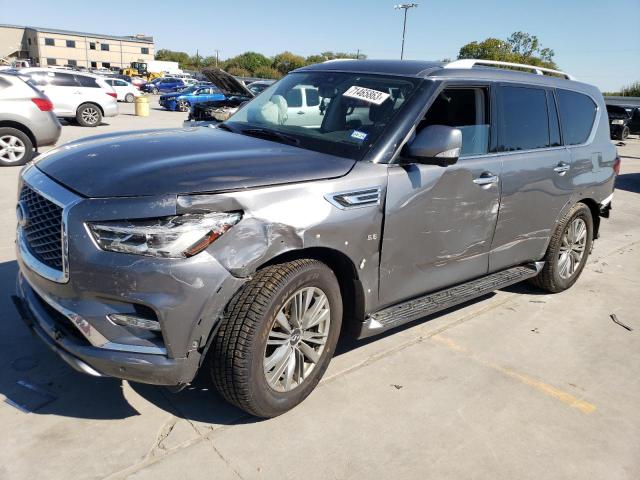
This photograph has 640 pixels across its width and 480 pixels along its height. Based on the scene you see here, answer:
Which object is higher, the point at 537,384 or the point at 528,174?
the point at 528,174

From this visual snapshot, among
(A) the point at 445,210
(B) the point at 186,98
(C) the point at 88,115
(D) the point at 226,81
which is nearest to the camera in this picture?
(A) the point at 445,210

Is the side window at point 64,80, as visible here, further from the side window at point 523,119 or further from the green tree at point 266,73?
the green tree at point 266,73

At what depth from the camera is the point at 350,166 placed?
3.05 metres

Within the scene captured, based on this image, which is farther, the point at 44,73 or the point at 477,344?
the point at 44,73

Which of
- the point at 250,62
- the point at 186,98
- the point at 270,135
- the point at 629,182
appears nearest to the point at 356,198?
the point at 270,135

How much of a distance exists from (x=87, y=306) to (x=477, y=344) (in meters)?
2.80

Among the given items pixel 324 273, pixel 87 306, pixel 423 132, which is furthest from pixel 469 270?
pixel 87 306

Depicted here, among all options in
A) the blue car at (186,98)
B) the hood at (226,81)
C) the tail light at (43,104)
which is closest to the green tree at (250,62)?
the blue car at (186,98)

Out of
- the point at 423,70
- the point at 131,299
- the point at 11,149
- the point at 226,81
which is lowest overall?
the point at 11,149

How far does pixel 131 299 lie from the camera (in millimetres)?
2379

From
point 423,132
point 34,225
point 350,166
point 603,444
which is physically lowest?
point 603,444

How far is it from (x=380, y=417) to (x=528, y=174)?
2.30 metres

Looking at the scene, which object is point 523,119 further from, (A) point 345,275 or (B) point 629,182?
(B) point 629,182

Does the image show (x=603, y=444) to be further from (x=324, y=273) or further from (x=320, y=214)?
(x=320, y=214)
